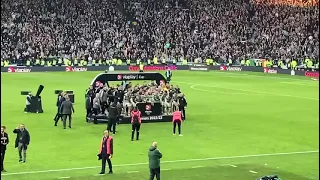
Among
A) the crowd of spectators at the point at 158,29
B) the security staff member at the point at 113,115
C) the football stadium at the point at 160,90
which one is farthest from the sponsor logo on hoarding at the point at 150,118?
the crowd of spectators at the point at 158,29

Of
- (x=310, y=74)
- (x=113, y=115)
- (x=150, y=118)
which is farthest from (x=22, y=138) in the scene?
(x=310, y=74)

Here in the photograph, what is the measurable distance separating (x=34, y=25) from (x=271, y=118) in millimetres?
55526

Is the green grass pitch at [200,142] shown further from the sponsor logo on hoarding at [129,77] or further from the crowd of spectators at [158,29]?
the crowd of spectators at [158,29]

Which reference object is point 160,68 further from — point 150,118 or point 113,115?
point 113,115

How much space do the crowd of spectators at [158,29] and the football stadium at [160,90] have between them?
170mm

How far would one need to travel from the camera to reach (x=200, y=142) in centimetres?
2817

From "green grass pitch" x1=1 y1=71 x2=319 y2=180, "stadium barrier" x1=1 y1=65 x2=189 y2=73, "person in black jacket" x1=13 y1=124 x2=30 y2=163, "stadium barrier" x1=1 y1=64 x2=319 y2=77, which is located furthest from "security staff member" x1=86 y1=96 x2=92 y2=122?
"stadium barrier" x1=1 y1=65 x2=189 y2=73

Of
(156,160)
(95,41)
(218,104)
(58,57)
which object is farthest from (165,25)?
(156,160)

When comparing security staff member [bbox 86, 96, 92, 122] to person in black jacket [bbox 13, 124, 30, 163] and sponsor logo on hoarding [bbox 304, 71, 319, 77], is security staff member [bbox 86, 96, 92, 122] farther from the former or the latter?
sponsor logo on hoarding [bbox 304, 71, 319, 77]

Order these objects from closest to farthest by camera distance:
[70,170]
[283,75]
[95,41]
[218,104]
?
[70,170] < [218,104] < [283,75] < [95,41]

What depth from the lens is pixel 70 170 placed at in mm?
22219

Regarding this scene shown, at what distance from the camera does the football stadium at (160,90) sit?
76.8ft

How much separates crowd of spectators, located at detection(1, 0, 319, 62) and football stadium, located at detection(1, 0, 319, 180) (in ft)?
0.56

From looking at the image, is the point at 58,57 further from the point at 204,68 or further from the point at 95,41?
the point at 204,68
